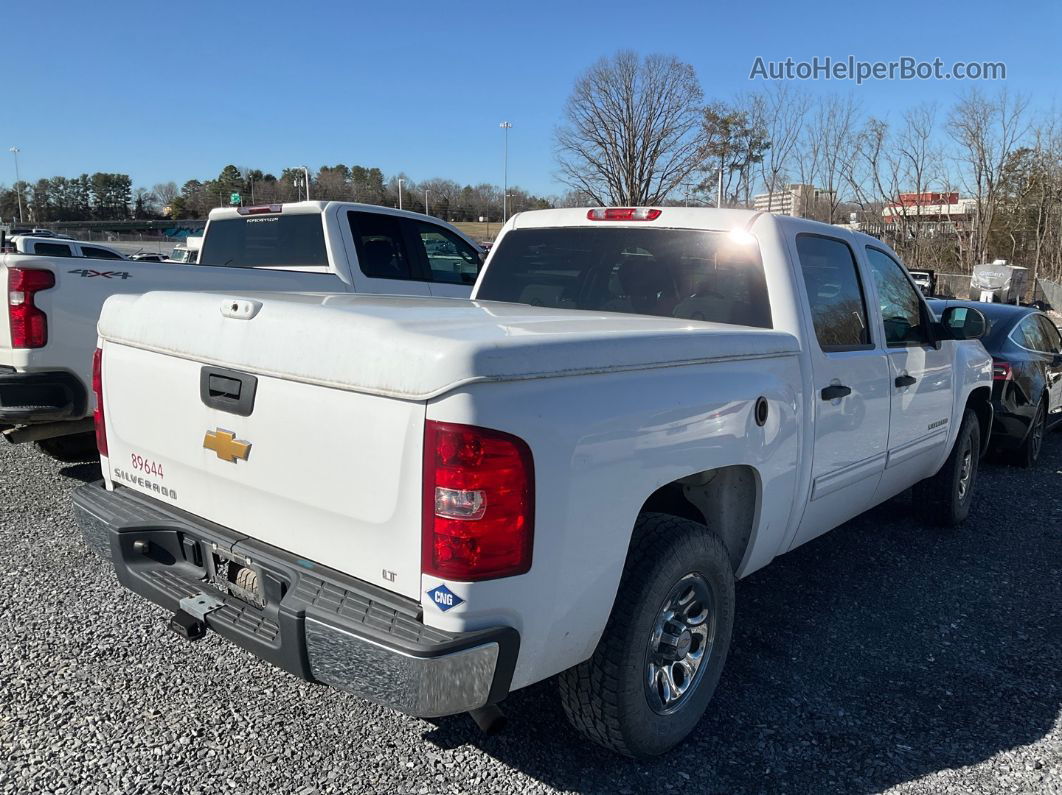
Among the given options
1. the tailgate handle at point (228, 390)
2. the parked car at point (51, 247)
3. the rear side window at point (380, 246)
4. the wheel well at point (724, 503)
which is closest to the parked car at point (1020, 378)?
the wheel well at point (724, 503)

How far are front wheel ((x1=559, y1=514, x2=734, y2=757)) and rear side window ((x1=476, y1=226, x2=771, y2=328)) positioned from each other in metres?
1.14

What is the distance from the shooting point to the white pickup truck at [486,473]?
2102 millimetres

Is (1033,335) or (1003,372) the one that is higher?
(1033,335)

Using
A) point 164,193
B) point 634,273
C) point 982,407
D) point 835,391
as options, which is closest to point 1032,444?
point 982,407

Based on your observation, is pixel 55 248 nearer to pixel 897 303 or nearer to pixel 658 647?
pixel 897 303

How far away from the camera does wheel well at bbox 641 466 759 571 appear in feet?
10.3

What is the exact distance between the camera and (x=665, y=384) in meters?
2.55

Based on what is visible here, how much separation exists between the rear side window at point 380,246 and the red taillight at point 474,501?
531 cm

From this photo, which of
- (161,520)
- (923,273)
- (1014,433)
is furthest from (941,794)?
(923,273)

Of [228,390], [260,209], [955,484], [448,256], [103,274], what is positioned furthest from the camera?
[448,256]

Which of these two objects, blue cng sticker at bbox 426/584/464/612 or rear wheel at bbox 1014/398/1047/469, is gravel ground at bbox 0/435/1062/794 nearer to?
blue cng sticker at bbox 426/584/464/612

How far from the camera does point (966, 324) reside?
184 inches

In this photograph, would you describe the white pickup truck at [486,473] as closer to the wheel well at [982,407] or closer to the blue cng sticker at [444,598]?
the blue cng sticker at [444,598]

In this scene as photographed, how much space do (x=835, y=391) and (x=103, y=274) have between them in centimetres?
437
